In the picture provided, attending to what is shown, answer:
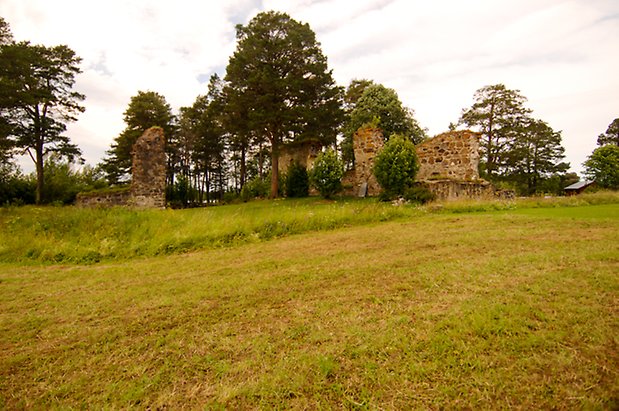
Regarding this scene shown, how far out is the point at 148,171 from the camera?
1616cm

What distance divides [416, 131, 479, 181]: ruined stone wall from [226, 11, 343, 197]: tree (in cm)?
732

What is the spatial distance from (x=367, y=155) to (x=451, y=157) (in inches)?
172

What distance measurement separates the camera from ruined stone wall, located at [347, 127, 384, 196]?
16391 mm

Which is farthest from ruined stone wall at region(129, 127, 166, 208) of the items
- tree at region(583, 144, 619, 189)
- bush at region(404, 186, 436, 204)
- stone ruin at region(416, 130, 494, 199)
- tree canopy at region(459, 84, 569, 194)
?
tree at region(583, 144, 619, 189)

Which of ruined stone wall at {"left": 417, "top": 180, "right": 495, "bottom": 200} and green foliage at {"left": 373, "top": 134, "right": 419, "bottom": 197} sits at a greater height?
green foliage at {"left": 373, "top": 134, "right": 419, "bottom": 197}

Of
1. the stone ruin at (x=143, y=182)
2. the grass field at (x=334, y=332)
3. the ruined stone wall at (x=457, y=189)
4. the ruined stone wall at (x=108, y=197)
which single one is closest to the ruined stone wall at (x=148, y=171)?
the stone ruin at (x=143, y=182)

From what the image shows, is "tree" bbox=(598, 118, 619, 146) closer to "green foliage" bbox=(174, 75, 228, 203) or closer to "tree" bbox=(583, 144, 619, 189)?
"tree" bbox=(583, 144, 619, 189)

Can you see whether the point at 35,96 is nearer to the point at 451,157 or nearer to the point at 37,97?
the point at 37,97

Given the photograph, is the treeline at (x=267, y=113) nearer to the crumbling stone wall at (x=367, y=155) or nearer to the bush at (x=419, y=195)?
the crumbling stone wall at (x=367, y=155)

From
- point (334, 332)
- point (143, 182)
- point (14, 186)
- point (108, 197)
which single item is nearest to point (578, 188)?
point (334, 332)

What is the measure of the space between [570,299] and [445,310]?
3.53ft

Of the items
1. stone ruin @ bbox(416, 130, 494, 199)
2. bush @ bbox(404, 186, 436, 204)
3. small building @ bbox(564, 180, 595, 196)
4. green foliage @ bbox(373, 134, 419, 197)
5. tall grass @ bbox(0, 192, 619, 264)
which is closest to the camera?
tall grass @ bbox(0, 192, 619, 264)

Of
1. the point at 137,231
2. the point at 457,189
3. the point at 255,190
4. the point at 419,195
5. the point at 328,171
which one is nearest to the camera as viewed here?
the point at 137,231

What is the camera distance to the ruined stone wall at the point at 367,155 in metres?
16.4
